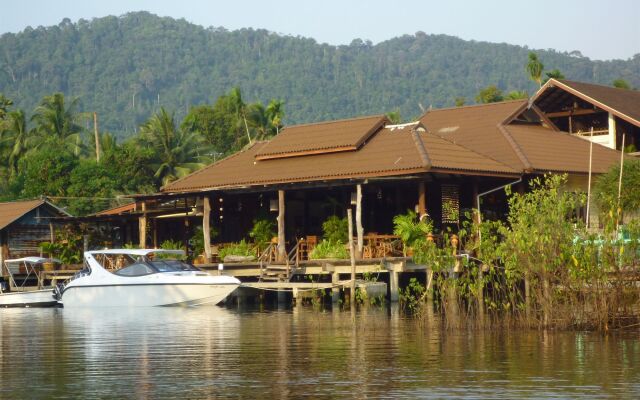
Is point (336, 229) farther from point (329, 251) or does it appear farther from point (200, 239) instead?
point (200, 239)

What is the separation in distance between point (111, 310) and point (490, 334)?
17.0m

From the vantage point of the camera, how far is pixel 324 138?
41.1 meters

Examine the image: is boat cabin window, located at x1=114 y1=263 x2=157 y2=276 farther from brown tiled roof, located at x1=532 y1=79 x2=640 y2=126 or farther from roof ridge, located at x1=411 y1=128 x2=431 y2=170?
brown tiled roof, located at x1=532 y1=79 x2=640 y2=126

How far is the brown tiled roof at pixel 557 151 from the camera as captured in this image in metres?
39.8

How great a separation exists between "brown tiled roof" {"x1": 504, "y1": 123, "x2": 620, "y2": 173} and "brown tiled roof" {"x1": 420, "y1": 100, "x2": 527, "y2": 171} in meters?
0.45

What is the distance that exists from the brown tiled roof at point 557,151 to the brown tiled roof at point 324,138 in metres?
5.17

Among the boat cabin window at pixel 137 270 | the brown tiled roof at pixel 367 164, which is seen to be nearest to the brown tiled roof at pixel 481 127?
the brown tiled roof at pixel 367 164

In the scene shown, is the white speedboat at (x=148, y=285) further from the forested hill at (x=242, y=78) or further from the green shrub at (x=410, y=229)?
the forested hill at (x=242, y=78)

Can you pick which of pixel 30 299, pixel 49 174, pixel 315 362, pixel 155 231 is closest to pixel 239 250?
pixel 155 231

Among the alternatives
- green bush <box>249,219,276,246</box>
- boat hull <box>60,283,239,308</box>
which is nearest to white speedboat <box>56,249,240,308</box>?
boat hull <box>60,283,239,308</box>

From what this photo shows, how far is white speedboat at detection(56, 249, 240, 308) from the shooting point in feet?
118

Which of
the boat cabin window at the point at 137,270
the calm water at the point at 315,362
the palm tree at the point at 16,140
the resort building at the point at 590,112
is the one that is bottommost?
the calm water at the point at 315,362

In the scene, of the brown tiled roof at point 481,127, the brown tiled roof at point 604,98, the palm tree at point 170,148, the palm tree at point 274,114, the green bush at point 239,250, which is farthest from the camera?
the palm tree at point 274,114

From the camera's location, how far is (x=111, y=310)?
121ft
